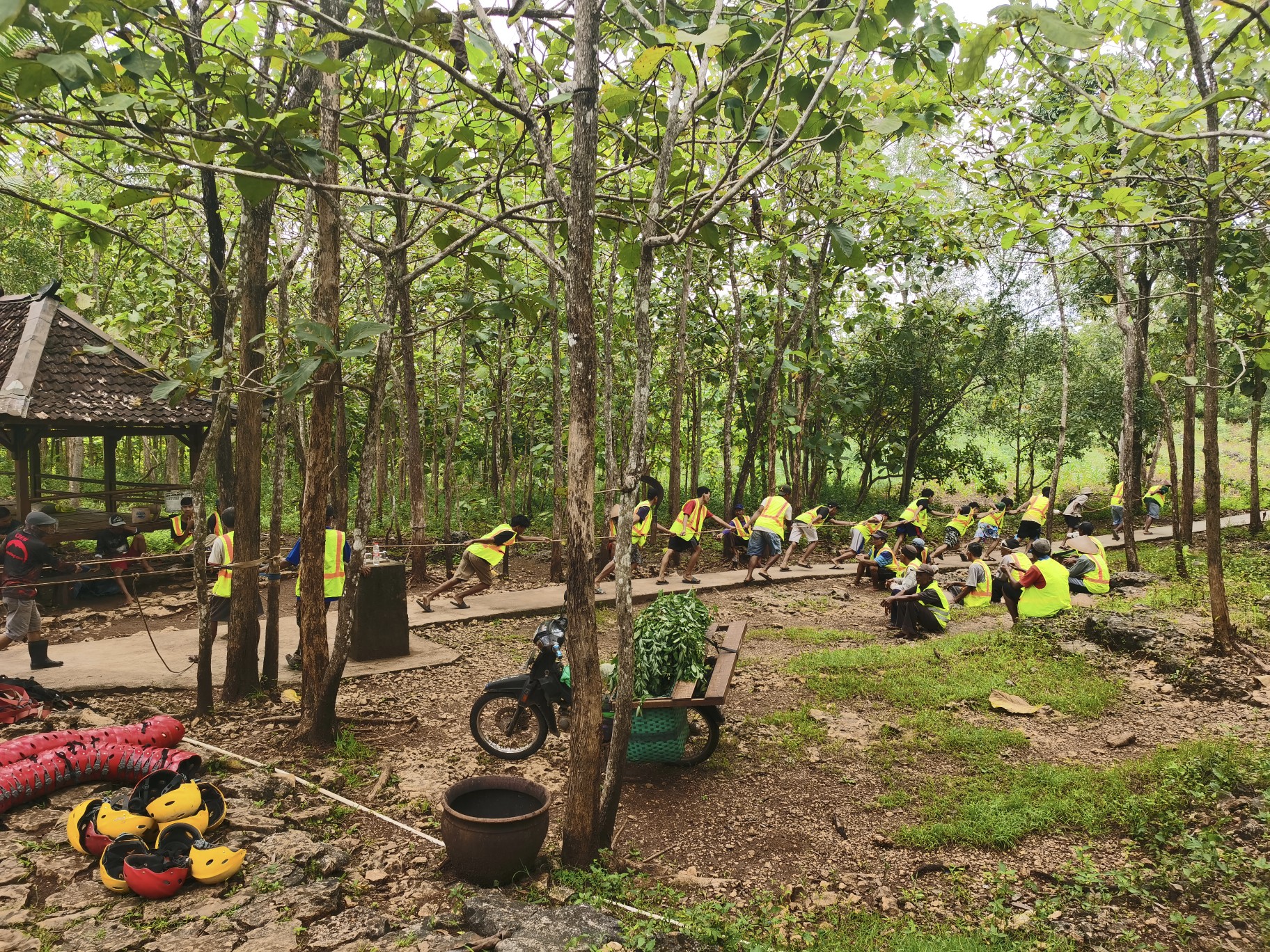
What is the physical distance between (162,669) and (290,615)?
126 inches

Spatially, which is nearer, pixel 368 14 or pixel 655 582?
pixel 368 14

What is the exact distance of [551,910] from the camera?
357 cm

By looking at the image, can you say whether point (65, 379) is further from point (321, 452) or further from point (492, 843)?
point (492, 843)

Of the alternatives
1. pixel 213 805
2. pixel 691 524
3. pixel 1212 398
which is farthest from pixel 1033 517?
pixel 213 805

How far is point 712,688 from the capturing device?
5.43 m

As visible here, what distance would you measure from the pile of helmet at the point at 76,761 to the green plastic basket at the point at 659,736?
Result: 2709 millimetres

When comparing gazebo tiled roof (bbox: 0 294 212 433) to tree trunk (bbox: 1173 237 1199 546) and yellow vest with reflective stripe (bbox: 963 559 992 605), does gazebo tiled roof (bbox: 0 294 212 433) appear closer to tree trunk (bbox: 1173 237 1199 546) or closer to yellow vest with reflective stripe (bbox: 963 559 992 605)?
yellow vest with reflective stripe (bbox: 963 559 992 605)

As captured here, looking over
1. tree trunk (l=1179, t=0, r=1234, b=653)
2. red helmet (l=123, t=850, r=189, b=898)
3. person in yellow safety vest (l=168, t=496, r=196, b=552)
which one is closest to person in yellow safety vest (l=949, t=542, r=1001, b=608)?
tree trunk (l=1179, t=0, r=1234, b=653)

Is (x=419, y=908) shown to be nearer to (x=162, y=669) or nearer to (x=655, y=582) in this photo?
(x=162, y=669)

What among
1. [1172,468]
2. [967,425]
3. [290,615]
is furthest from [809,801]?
[967,425]

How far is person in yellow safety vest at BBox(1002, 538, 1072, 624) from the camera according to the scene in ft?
29.5

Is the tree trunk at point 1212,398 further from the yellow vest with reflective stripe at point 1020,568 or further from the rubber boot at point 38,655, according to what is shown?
the rubber boot at point 38,655

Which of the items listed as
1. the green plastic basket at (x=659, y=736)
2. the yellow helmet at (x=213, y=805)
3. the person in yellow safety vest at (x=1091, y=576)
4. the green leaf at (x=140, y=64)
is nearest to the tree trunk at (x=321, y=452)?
the yellow helmet at (x=213, y=805)

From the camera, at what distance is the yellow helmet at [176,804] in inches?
152
